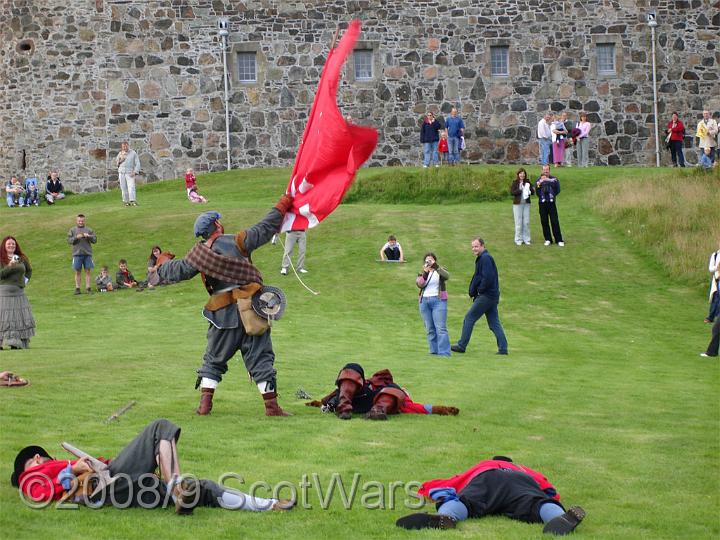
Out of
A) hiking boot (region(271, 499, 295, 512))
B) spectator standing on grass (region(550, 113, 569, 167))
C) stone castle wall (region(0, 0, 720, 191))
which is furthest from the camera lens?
stone castle wall (region(0, 0, 720, 191))

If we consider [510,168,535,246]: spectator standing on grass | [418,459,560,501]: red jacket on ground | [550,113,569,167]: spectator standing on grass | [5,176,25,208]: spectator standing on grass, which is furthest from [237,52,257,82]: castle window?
[418,459,560,501]: red jacket on ground

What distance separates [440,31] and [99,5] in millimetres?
11414

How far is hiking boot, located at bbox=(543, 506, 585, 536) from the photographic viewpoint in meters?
9.52

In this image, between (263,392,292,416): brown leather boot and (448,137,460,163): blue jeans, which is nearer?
(263,392,292,416): brown leather boot

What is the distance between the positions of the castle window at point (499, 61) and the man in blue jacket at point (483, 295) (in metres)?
24.2

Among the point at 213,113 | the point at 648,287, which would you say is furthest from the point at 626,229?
the point at 213,113

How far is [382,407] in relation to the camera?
13.7 m

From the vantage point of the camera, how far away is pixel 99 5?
44.0 meters

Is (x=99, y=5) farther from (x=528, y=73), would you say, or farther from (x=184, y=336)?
(x=184, y=336)

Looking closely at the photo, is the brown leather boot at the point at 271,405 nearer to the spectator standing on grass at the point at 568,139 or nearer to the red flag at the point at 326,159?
the red flag at the point at 326,159

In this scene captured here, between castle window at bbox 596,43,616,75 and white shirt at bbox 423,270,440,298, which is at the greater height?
castle window at bbox 596,43,616,75

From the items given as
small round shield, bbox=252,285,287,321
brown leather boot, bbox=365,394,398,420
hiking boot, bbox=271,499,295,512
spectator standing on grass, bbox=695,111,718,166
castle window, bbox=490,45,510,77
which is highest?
castle window, bbox=490,45,510,77

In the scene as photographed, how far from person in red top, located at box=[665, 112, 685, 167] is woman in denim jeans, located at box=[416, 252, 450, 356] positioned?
23.7 m

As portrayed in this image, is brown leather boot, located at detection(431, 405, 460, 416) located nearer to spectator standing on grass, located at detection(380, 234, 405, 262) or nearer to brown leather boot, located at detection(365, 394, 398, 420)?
brown leather boot, located at detection(365, 394, 398, 420)
